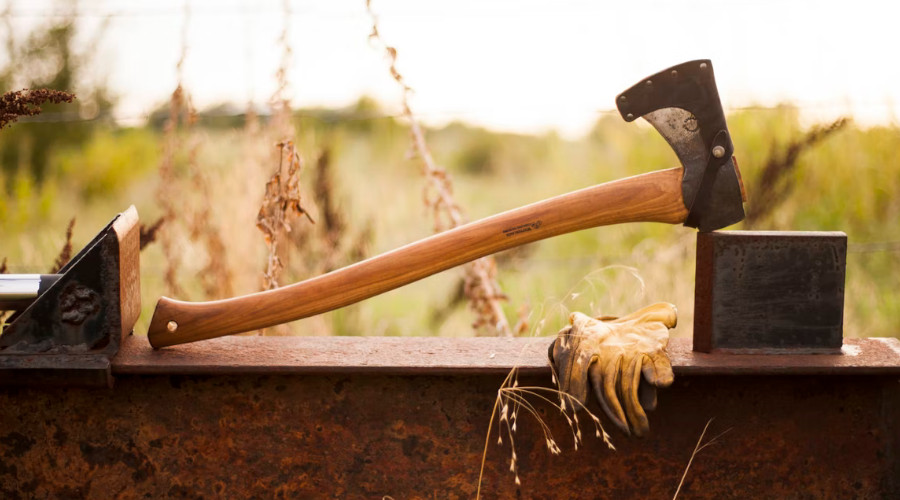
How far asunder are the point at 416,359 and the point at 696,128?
0.81 meters

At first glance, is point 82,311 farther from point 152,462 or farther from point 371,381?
point 371,381

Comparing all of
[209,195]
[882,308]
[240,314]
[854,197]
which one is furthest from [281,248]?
[854,197]

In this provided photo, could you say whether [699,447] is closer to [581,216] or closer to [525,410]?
[525,410]

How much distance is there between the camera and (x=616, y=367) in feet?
5.56

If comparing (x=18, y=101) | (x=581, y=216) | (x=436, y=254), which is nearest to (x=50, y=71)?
(x=18, y=101)

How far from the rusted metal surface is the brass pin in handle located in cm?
21

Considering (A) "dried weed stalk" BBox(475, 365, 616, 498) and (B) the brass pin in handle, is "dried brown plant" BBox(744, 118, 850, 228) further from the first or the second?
(B) the brass pin in handle

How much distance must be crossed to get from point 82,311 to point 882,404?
182 centimetres

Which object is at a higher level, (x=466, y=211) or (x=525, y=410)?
(x=466, y=211)

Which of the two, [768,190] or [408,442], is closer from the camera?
[408,442]

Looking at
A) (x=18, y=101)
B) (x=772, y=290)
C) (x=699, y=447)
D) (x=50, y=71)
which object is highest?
(x=50, y=71)

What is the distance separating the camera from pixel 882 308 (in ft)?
13.8

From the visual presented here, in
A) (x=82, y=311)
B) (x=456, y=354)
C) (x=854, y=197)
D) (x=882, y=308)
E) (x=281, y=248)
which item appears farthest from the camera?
(x=854, y=197)

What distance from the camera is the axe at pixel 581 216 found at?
5.70ft
